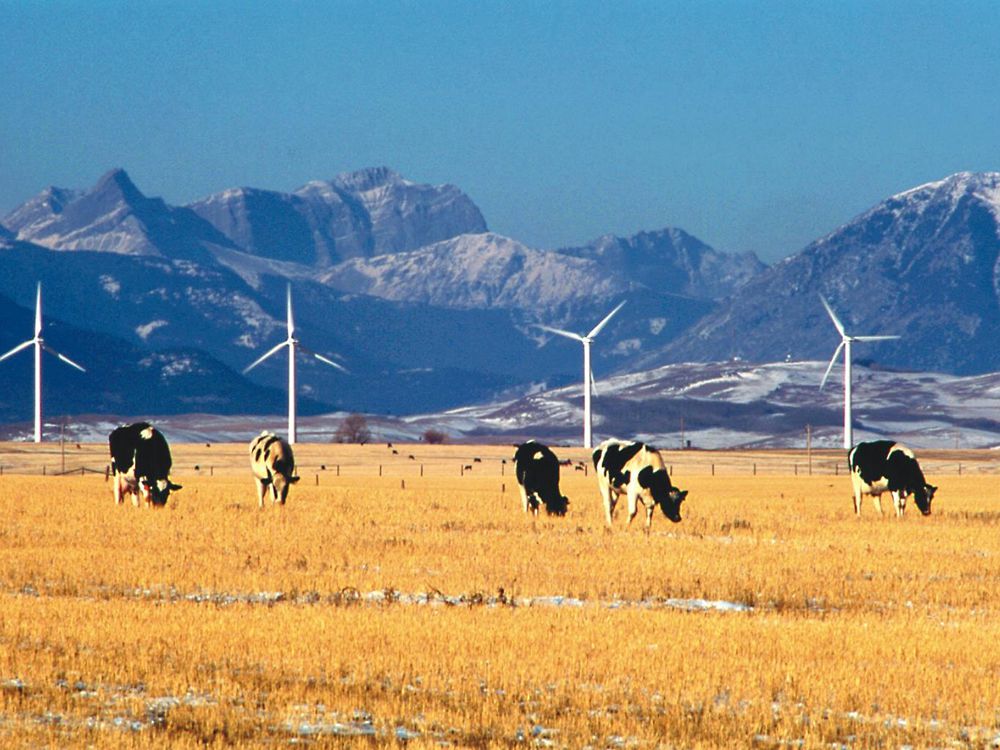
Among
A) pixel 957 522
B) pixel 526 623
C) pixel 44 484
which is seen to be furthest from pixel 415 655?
pixel 44 484

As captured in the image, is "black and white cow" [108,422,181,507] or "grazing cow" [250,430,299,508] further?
"grazing cow" [250,430,299,508]

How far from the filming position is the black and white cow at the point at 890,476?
5594 cm

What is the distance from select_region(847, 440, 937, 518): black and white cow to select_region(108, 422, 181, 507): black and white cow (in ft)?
70.8

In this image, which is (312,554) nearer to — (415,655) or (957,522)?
(415,655)

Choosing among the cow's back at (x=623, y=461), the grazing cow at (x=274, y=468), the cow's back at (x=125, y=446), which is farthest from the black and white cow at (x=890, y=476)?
the cow's back at (x=125, y=446)

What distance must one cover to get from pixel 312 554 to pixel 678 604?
9.74m

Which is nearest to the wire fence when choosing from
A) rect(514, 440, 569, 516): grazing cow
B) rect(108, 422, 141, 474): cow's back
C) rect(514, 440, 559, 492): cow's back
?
rect(108, 422, 141, 474): cow's back

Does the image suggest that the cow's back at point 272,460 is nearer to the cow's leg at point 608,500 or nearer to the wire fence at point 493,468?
the cow's leg at point 608,500

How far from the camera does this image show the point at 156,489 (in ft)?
177

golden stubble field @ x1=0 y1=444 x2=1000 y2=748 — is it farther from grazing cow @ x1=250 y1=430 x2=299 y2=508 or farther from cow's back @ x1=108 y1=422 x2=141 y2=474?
grazing cow @ x1=250 y1=430 x2=299 y2=508

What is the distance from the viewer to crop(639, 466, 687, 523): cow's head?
156 feet

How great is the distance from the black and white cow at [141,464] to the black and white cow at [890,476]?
70.8ft

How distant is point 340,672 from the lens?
75.3 feet

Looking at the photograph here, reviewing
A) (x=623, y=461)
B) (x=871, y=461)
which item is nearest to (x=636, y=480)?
(x=623, y=461)
